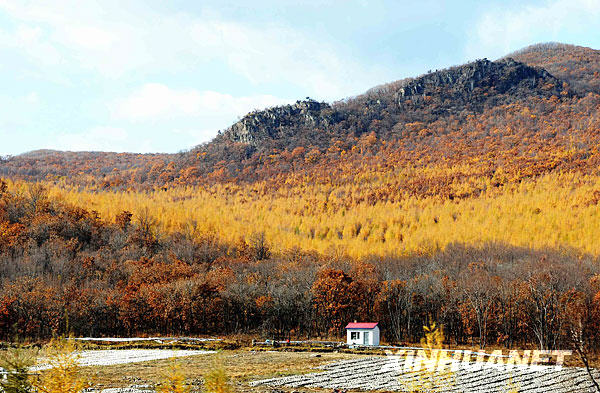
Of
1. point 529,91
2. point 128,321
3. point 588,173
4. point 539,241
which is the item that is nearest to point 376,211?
point 539,241

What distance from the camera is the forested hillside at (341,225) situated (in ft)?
205

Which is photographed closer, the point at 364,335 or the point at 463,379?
the point at 463,379

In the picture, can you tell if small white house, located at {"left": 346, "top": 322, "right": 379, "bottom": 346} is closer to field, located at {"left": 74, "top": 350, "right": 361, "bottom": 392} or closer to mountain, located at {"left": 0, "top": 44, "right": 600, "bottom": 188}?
field, located at {"left": 74, "top": 350, "right": 361, "bottom": 392}

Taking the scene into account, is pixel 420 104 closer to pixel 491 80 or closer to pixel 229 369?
pixel 491 80

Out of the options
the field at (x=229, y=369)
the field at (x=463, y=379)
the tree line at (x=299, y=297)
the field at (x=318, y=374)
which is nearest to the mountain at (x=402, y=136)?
the tree line at (x=299, y=297)

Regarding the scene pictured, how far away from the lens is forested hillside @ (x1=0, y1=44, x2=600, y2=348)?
62.5 m

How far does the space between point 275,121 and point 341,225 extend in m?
76.2

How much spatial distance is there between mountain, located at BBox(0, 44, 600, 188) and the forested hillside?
760mm

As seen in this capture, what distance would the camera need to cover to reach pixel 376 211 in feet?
433

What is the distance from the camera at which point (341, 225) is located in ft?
407

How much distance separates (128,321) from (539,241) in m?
76.0

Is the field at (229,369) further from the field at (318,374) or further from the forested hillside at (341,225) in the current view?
the forested hillside at (341,225)

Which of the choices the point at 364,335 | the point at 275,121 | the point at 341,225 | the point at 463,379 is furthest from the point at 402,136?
the point at 463,379

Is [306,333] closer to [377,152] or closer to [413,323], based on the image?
[413,323]
